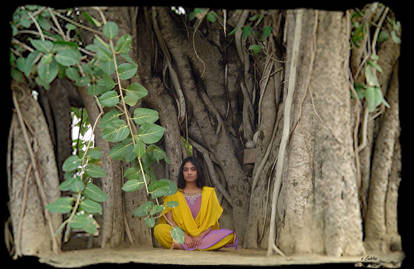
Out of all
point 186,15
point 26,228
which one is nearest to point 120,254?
point 26,228

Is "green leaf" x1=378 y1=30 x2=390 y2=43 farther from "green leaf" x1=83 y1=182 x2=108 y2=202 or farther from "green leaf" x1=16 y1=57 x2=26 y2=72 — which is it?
"green leaf" x1=16 y1=57 x2=26 y2=72

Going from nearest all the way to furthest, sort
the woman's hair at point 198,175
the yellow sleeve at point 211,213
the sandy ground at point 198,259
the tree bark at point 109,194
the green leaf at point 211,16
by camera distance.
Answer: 1. the sandy ground at point 198,259
2. the tree bark at point 109,194
3. the green leaf at point 211,16
4. the yellow sleeve at point 211,213
5. the woman's hair at point 198,175

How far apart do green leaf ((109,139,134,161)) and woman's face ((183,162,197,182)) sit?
2.94 feet

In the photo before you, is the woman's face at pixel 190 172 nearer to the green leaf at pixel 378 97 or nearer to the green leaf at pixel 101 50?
the green leaf at pixel 101 50

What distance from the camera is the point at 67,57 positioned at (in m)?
2.73

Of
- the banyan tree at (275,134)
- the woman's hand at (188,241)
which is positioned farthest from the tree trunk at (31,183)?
the woman's hand at (188,241)

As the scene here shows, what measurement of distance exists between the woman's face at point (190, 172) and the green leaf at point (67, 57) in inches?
57.6

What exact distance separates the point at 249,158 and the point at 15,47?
83.8 inches

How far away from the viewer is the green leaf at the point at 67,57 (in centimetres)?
272

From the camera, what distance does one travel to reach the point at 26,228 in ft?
8.98

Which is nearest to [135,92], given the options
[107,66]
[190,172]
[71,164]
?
[107,66]

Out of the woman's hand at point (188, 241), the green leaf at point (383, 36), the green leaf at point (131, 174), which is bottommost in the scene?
the woman's hand at point (188, 241)

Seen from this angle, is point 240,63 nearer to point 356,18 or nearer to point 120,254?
point 356,18

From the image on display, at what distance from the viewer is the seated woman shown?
143 inches
